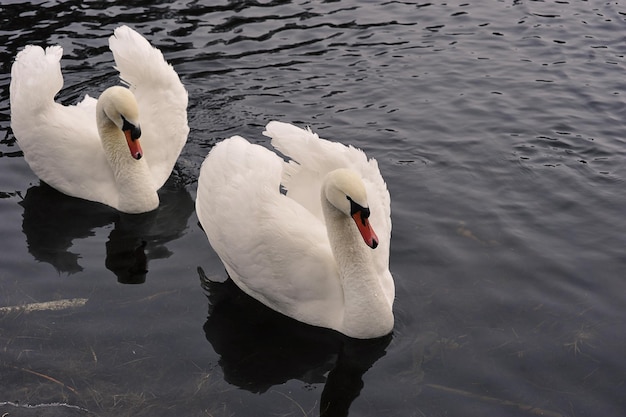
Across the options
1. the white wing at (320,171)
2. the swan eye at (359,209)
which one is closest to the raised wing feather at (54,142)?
the white wing at (320,171)

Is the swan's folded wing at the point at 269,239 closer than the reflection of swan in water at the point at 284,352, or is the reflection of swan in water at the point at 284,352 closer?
the reflection of swan in water at the point at 284,352

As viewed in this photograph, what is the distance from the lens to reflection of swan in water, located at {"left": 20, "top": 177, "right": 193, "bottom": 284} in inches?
357

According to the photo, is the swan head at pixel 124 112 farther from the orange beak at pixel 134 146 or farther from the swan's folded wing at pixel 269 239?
the swan's folded wing at pixel 269 239

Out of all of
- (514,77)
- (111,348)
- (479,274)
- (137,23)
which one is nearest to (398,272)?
(479,274)

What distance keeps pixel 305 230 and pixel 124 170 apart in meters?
2.84

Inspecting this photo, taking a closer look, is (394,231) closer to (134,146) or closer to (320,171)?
(320,171)

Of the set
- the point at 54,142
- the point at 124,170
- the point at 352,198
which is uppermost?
the point at 352,198

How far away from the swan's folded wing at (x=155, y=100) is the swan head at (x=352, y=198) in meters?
3.47

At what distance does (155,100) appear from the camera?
34.2 feet

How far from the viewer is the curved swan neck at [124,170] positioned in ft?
32.0

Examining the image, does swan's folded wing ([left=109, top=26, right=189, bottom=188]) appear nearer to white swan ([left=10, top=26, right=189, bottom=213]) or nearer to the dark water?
white swan ([left=10, top=26, right=189, bottom=213])

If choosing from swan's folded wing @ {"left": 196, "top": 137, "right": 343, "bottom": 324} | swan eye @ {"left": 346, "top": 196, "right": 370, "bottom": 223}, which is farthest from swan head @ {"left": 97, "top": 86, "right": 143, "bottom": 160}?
swan eye @ {"left": 346, "top": 196, "right": 370, "bottom": 223}

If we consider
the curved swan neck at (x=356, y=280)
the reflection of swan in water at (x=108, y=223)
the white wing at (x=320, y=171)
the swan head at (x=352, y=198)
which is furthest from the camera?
the reflection of swan in water at (x=108, y=223)

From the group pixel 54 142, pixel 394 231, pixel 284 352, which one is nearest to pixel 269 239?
pixel 284 352
